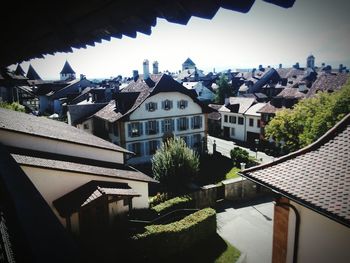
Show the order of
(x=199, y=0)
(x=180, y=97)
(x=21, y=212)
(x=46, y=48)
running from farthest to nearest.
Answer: (x=180, y=97) < (x=46, y=48) < (x=21, y=212) < (x=199, y=0)

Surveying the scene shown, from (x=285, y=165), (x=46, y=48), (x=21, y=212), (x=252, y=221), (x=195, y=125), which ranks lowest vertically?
(x=252, y=221)

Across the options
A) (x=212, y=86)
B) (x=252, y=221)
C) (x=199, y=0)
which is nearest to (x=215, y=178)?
(x=252, y=221)

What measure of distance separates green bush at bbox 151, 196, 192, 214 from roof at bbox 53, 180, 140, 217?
131 inches

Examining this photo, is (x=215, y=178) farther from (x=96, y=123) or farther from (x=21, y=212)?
(x=21, y=212)

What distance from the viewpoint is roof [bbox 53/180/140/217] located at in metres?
14.6

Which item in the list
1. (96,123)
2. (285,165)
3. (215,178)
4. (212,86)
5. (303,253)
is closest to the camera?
(303,253)

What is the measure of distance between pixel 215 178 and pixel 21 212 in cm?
2611

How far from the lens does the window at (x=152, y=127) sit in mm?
31938

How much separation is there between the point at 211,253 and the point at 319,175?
32.9 ft

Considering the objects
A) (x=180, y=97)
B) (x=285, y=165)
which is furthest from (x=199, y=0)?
(x=180, y=97)

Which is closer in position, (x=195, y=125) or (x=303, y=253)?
(x=303, y=253)

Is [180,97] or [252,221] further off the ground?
[180,97]

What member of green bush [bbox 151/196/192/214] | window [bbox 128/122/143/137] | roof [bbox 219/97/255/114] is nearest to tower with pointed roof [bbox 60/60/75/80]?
roof [bbox 219/97/255/114]

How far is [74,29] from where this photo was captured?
10.5ft
